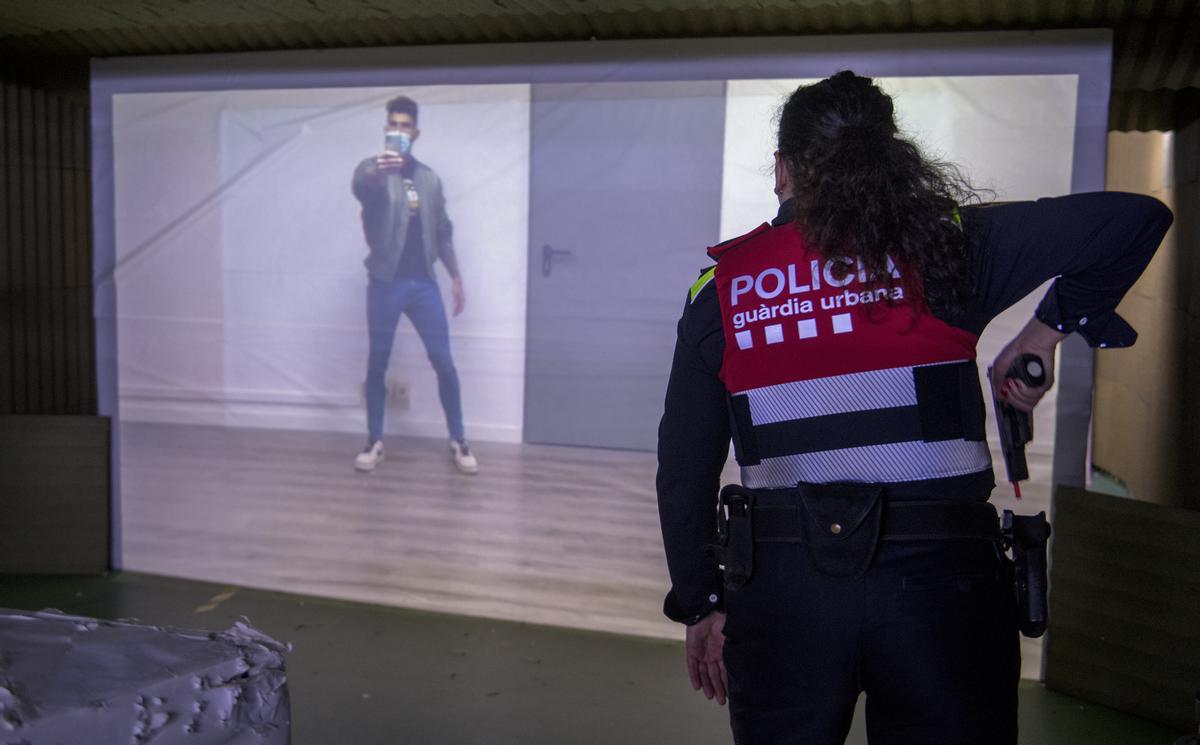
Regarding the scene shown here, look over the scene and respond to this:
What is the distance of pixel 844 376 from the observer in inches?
51.8

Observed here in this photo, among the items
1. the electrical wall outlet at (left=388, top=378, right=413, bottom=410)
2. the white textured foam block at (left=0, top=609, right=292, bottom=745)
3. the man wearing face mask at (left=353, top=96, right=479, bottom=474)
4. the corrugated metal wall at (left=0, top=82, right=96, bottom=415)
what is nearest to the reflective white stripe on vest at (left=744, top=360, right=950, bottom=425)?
the white textured foam block at (left=0, top=609, right=292, bottom=745)

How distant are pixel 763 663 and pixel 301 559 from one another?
2709 mm

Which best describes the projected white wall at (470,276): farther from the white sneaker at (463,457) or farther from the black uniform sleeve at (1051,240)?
the black uniform sleeve at (1051,240)

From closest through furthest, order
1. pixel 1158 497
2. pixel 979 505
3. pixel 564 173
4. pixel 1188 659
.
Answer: pixel 979 505 → pixel 1188 659 → pixel 564 173 → pixel 1158 497

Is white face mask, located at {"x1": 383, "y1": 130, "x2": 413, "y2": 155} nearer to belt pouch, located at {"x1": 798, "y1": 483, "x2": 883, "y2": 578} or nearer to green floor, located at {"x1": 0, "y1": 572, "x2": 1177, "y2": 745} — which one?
green floor, located at {"x1": 0, "y1": 572, "x2": 1177, "y2": 745}

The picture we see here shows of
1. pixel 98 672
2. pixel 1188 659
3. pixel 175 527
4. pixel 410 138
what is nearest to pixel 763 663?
pixel 98 672

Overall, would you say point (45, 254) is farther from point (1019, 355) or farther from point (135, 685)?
point (1019, 355)

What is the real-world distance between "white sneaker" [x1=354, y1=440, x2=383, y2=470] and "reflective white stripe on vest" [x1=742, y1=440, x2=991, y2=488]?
2.43 meters

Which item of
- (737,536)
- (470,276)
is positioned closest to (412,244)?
(470,276)

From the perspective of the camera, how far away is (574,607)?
11.2ft

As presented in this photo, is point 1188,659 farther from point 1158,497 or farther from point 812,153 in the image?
point 812,153

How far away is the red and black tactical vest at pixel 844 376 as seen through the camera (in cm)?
130

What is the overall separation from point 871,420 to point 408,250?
242cm

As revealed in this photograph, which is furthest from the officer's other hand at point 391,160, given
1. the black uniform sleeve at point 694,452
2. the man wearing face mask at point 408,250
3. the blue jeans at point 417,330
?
the black uniform sleeve at point 694,452
